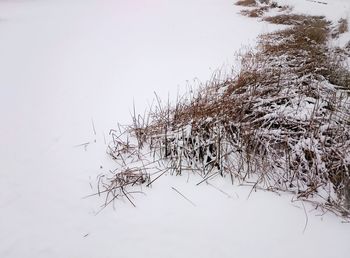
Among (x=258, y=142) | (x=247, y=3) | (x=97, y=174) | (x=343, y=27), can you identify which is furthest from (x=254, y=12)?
(x=97, y=174)

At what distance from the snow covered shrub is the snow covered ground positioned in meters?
0.15

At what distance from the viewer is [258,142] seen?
2258 mm

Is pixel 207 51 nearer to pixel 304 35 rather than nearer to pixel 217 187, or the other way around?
pixel 304 35

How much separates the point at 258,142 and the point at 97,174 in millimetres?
1474

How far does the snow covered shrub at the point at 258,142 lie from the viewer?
2.01 meters

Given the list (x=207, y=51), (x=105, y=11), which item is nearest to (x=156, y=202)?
(x=207, y=51)

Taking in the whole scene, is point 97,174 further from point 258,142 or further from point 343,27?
point 343,27

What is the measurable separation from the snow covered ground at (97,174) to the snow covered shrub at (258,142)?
0.49ft

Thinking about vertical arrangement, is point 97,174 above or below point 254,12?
below

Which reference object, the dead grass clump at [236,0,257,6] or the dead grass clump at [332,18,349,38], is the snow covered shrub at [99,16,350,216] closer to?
the dead grass clump at [332,18,349,38]

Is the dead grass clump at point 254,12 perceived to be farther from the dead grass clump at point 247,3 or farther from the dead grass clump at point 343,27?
the dead grass clump at point 343,27

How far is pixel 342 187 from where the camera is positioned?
74.4 inches

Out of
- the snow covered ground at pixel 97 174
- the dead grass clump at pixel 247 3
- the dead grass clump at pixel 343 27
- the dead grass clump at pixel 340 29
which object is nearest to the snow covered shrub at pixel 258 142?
the snow covered ground at pixel 97 174

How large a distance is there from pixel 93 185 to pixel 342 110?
8.04 ft
